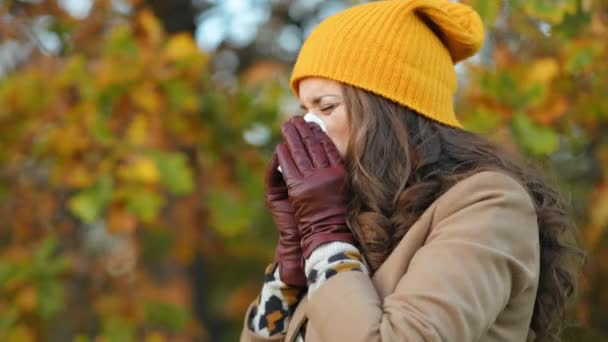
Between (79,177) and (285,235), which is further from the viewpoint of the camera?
(79,177)

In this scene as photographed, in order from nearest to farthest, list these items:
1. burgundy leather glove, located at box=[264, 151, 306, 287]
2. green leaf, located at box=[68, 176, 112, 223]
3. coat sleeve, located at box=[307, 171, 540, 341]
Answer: coat sleeve, located at box=[307, 171, 540, 341] < burgundy leather glove, located at box=[264, 151, 306, 287] < green leaf, located at box=[68, 176, 112, 223]

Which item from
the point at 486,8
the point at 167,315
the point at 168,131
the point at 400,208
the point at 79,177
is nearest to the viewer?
the point at 400,208

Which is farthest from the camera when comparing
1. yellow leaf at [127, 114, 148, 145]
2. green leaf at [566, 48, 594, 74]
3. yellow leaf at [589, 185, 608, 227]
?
yellow leaf at [127, 114, 148, 145]

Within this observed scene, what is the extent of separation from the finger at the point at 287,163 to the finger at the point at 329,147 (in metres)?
0.07

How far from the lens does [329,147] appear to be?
1930 mm

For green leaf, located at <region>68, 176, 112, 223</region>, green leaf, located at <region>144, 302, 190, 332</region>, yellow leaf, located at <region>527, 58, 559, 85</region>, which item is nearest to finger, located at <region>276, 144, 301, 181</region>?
yellow leaf, located at <region>527, 58, 559, 85</region>

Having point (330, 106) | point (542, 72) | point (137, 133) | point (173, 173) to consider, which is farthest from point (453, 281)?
point (137, 133)

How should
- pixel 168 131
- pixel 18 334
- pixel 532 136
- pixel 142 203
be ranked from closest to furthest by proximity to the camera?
1. pixel 532 136
2. pixel 142 203
3. pixel 168 131
4. pixel 18 334

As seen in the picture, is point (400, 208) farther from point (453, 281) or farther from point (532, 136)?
point (532, 136)

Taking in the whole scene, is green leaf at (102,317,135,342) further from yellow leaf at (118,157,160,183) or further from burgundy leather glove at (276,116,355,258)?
burgundy leather glove at (276,116,355,258)

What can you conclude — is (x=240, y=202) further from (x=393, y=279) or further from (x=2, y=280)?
(x=393, y=279)

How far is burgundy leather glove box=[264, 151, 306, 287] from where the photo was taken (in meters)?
1.99

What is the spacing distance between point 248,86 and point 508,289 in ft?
11.4

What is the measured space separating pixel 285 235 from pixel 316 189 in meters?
0.22
